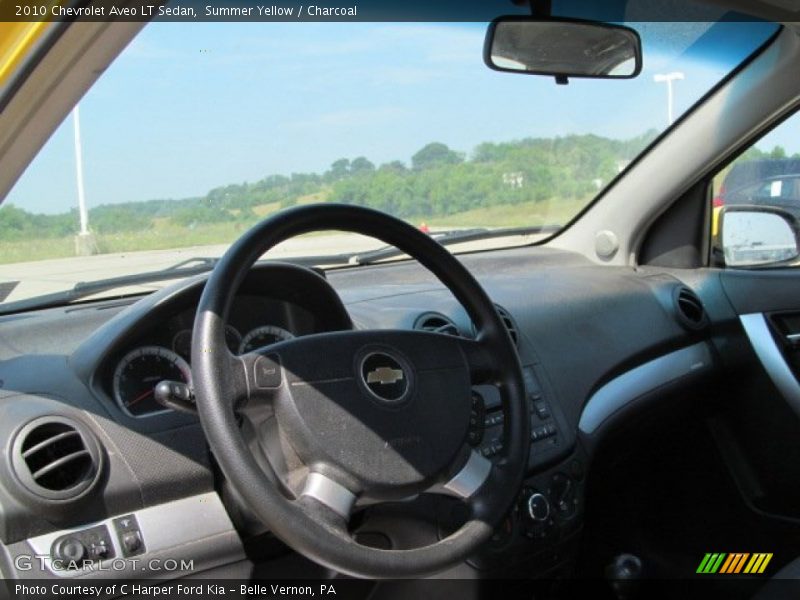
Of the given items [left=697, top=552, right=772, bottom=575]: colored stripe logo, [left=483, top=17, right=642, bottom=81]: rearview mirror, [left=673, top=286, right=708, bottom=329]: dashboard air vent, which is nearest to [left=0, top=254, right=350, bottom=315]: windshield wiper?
[left=483, top=17, right=642, bottom=81]: rearview mirror

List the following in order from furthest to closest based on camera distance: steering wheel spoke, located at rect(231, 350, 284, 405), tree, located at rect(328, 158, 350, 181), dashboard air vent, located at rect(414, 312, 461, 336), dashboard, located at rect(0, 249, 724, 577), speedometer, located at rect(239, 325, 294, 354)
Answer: tree, located at rect(328, 158, 350, 181) < dashboard air vent, located at rect(414, 312, 461, 336) < speedometer, located at rect(239, 325, 294, 354) < dashboard, located at rect(0, 249, 724, 577) < steering wheel spoke, located at rect(231, 350, 284, 405)

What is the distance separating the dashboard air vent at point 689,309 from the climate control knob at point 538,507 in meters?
1.19

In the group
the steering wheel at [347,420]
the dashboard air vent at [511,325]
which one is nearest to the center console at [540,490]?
the dashboard air vent at [511,325]

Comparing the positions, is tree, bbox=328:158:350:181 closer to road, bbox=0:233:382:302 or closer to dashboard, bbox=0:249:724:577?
road, bbox=0:233:382:302

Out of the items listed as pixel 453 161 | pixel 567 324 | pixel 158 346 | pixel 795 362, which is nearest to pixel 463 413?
pixel 158 346

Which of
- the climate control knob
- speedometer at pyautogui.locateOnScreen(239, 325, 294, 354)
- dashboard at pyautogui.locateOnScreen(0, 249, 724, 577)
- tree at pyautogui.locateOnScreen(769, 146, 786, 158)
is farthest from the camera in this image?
tree at pyautogui.locateOnScreen(769, 146, 786, 158)

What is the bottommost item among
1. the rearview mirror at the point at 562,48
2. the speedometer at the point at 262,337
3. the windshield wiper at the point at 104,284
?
the speedometer at the point at 262,337

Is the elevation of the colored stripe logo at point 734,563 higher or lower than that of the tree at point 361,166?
lower

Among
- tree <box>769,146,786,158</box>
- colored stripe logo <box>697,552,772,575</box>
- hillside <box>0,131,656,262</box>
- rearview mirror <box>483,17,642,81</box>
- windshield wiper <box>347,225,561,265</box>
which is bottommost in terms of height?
colored stripe logo <box>697,552,772,575</box>

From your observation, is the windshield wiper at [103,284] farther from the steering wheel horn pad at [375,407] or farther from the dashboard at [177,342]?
the steering wheel horn pad at [375,407]

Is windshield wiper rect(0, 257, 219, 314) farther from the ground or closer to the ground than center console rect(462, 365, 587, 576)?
farther from the ground

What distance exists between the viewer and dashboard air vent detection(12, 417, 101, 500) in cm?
192

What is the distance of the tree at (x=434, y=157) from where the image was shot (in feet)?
10.9

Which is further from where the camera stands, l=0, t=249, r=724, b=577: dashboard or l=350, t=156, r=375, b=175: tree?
l=350, t=156, r=375, b=175: tree
